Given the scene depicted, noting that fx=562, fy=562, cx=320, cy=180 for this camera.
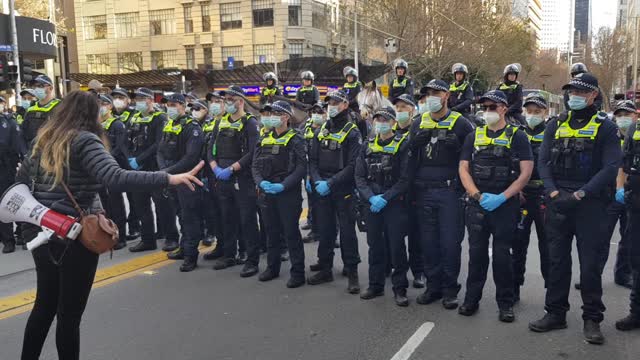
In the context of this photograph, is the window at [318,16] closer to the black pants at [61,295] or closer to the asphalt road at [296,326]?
the asphalt road at [296,326]

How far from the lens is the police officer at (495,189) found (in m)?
5.12

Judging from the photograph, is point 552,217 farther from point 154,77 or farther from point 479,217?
point 154,77

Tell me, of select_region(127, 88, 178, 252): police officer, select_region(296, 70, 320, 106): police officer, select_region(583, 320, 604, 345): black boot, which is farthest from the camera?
select_region(296, 70, 320, 106): police officer

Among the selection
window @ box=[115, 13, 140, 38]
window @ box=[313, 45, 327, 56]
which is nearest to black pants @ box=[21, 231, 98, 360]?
window @ box=[313, 45, 327, 56]

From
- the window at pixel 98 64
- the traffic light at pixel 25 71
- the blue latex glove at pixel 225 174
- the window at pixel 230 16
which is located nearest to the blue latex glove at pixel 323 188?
the blue latex glove at pixel 225 174

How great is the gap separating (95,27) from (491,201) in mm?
51356

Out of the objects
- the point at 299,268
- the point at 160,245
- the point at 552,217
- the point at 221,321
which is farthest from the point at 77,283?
the point at 160,245

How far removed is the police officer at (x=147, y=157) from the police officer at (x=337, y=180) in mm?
2645

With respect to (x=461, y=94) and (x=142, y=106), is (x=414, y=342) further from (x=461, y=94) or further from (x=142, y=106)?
(x=461, y=94)

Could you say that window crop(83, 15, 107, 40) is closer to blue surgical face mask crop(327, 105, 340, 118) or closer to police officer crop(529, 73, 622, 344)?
blue surgical face mask crop(327, 105, 340, 118)

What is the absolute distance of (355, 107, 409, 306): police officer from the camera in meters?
5.69

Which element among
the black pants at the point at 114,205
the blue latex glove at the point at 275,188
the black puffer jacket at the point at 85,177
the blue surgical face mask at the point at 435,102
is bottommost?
the black pants at the point at 114,205

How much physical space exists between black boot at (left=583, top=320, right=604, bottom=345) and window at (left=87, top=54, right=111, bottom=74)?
5011cm

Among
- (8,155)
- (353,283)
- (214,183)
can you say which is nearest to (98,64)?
(8,155)
